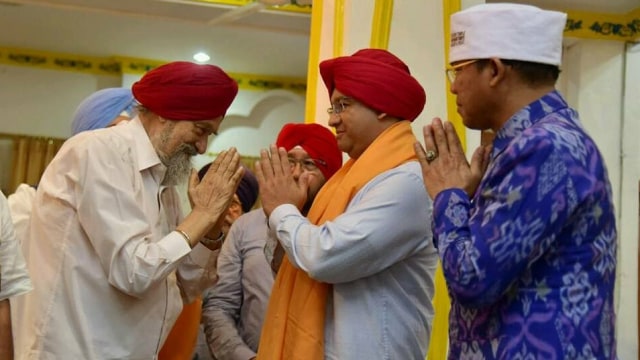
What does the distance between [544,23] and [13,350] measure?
139cm

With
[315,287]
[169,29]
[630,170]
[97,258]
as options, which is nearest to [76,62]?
[169,29]

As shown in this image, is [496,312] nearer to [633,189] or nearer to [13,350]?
[13,350]

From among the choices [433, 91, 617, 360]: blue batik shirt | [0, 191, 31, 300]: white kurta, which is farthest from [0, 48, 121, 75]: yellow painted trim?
[433, 91, 617, 360]: blue batik shirt

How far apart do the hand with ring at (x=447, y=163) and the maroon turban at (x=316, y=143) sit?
75cm

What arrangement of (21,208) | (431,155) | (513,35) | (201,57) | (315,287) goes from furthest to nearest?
(201,57) → (21,208) → (315,287) → (431,155) → (513,35)

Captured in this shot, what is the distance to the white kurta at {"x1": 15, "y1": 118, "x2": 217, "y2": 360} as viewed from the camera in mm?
1853

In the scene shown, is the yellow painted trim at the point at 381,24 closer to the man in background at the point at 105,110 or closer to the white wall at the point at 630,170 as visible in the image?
the man in background at the point at 105,110

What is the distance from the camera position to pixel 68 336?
6.14ft

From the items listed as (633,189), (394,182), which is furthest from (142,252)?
(633,189)

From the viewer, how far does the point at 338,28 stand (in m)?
2.95

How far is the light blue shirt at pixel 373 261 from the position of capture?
66.4 inches

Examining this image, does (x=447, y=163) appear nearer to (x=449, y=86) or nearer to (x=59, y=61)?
(x=449, y=86)

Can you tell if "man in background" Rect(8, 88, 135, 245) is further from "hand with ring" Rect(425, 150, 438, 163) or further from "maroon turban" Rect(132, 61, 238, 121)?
"hand with ring" Rect(425, 150, 438, 163)

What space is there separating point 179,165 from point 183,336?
1.69 ft
